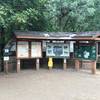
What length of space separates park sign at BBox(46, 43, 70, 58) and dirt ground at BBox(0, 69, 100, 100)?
1856 millimetres

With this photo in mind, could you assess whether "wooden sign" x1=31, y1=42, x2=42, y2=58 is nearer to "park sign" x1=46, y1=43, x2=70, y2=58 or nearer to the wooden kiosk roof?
the wooden kiosk roof

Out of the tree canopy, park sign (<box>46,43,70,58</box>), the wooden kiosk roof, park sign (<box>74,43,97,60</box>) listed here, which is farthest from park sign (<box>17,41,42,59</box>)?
park sign (<box>74,43,97,60</box>)

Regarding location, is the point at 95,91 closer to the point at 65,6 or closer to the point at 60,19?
the point at 65,6

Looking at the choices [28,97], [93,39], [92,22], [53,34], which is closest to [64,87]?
[28,97]

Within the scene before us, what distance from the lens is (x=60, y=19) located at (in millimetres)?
22984

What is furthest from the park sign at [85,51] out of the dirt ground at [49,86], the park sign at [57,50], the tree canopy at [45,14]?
the tree canopy at [45,14]

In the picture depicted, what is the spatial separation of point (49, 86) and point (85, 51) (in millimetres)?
5878

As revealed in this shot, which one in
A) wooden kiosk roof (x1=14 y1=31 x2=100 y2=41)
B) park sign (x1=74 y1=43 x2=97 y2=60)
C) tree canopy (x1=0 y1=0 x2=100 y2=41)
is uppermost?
tree canopy (x1=0 y1=0 x2=100 y2=41)

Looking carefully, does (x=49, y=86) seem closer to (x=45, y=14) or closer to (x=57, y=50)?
(x=57, y=50)

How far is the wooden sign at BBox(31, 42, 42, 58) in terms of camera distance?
52.1 feet

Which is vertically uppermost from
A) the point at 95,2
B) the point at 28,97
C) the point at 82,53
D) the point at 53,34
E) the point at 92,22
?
the point at 95,2

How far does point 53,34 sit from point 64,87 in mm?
6409

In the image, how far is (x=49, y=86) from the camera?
36.4ft

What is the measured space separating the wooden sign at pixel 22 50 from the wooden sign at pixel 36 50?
0.35 metres
